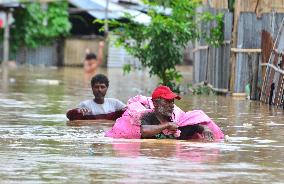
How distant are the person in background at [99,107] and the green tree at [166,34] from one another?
7.30 m

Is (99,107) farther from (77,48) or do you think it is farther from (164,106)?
(77,48)

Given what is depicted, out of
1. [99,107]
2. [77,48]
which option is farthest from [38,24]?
[99,107]

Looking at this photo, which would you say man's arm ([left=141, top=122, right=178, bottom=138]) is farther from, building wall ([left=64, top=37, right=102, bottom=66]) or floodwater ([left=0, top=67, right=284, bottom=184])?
building wall ([left=64, top=37, right=102, bottom=66])

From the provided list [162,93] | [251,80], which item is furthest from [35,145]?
[251,80]

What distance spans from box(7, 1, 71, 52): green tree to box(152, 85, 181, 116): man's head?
37405mm

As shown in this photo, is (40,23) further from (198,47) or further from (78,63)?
(198,47)

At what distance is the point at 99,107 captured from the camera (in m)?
13.7

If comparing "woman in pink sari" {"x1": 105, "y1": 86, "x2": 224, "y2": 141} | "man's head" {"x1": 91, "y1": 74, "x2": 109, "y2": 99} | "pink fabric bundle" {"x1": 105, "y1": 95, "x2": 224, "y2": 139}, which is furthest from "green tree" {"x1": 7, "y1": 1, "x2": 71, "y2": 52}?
"woman in pink sari" {"x1": 105, "y1": 86, "x2": 224, "y2": 141}

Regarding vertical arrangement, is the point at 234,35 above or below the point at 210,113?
above

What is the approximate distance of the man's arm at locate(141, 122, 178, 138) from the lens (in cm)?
1041

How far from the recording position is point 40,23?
1900 inches

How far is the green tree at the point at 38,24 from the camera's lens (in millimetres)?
47719

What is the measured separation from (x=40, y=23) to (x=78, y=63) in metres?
2.87

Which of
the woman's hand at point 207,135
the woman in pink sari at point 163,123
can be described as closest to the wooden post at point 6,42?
the woman in pink sari at point 163,123
